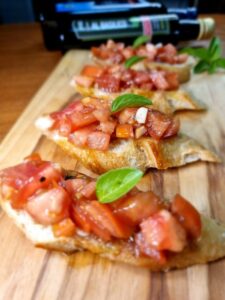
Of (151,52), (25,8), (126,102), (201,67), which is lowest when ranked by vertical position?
(25,8)

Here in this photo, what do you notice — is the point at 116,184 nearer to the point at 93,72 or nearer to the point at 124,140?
the point at 124,140

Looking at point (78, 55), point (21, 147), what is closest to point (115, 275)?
point (21, 147)

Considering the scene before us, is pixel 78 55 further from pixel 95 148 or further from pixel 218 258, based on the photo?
pixel 218 258

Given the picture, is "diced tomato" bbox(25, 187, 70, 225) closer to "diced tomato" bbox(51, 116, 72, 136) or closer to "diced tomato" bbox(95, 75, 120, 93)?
"diced tomato" bbox(51, 116, 72, 136)

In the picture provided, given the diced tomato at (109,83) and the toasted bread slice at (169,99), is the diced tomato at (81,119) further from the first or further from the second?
the diced tomato at (109,83)

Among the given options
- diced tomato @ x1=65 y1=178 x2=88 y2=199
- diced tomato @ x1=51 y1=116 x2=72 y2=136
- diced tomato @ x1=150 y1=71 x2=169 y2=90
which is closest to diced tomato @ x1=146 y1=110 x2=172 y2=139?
diced tomato @ x1=51 y1=116 x2=72 y2=136

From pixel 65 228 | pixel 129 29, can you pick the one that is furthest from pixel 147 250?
pixel 129 29

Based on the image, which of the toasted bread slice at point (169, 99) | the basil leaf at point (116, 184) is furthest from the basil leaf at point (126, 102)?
the basil leaf at point (116, 184)
